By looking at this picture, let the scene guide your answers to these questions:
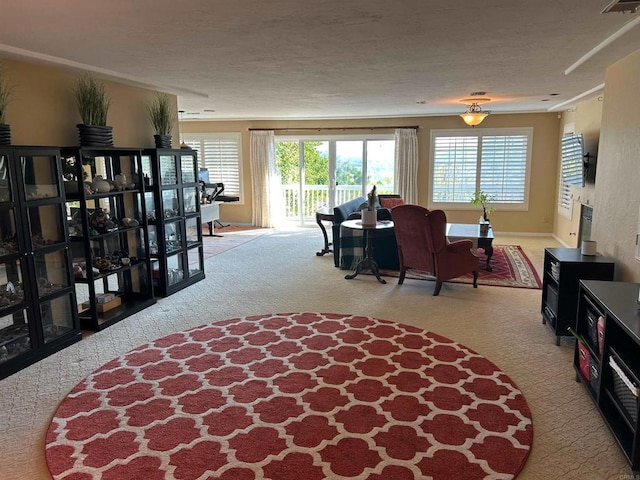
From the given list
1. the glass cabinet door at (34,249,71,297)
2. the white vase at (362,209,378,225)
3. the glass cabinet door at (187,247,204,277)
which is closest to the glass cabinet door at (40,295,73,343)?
the glass cabinet door at (34,249,71,297)

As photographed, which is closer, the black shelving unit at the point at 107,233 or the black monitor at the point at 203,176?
the black shelving unit at the point at 107,233

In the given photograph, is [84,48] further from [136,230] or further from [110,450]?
[110,450]

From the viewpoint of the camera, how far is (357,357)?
11.6 feet

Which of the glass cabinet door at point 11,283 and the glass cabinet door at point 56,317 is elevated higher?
the glass cabinet door at point 11,283

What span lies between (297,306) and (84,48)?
117 inches

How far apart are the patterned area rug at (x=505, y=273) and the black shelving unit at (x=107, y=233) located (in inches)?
122

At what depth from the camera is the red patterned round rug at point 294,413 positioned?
230 cm

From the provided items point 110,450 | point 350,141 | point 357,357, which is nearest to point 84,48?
point 110,450

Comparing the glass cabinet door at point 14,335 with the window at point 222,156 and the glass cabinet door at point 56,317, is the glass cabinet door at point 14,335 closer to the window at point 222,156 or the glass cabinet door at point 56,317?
the glass cabinet door at point 56,317

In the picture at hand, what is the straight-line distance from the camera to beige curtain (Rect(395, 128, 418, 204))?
9023 mm

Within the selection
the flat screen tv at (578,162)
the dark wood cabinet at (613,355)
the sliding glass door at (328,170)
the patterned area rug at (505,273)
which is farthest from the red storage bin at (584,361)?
the sliding glass door at (328,170)

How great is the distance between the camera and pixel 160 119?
5.23 m

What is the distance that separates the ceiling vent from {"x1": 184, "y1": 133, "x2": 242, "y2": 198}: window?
325 inches

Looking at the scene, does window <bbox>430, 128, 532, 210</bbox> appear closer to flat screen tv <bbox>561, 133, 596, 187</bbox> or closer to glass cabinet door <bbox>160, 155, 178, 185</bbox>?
flat screen tv <bbox>561, 133, 596, 187</bbox>
